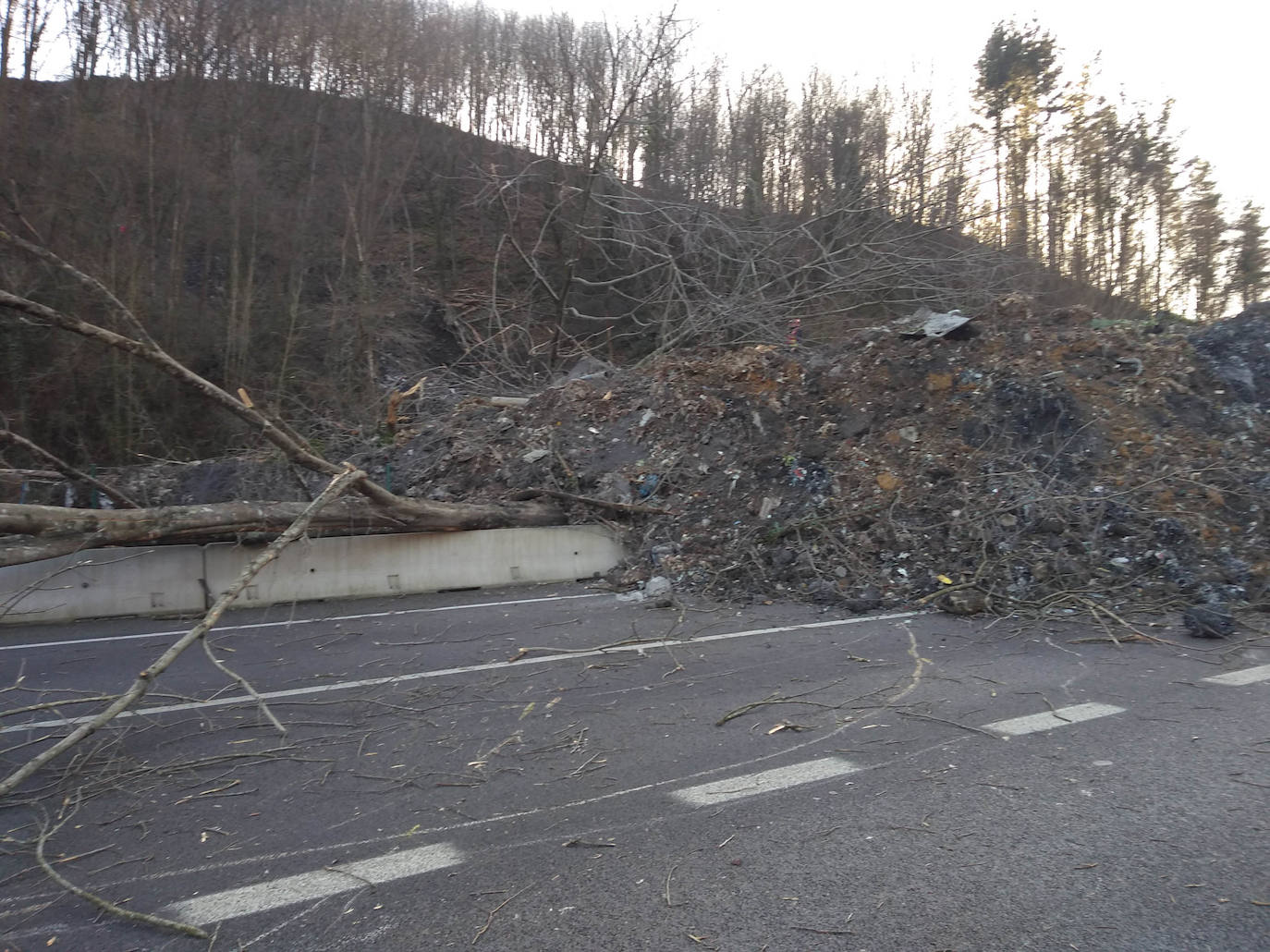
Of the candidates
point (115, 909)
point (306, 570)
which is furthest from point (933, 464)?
point (115, 909)

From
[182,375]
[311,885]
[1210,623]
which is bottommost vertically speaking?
[311,885]

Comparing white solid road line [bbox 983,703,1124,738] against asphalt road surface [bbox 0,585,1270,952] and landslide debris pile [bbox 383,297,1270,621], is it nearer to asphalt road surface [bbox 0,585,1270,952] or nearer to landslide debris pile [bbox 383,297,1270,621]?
asphalt road surface [bbox 0,585,1270,952]

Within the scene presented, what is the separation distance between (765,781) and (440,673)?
3.13 m

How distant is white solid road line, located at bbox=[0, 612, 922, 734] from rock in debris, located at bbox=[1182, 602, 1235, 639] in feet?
7.20

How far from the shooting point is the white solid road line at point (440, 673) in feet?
18.7

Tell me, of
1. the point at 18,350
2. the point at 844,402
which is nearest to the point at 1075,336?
the point at 844,402

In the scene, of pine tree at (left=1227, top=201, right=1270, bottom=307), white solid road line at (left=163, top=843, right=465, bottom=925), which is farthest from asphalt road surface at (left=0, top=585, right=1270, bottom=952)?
pine tree at (left=1227, top=201, right=1270, bottom=307)

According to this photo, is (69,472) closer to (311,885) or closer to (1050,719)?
(311,885)

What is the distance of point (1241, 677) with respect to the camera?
6191 mm

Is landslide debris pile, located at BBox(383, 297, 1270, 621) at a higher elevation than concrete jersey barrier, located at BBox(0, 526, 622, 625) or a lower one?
higher

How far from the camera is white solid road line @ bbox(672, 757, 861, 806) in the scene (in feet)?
14.1

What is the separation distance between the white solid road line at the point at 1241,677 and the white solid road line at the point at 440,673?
263 cm

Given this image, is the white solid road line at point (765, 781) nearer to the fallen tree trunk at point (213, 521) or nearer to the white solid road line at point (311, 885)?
the white solid road line at point (311, 885)

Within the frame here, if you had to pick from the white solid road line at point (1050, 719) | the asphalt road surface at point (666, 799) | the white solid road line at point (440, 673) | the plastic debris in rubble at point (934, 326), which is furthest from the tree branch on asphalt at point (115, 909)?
the plastic debris in rubble at point (934, 326)
